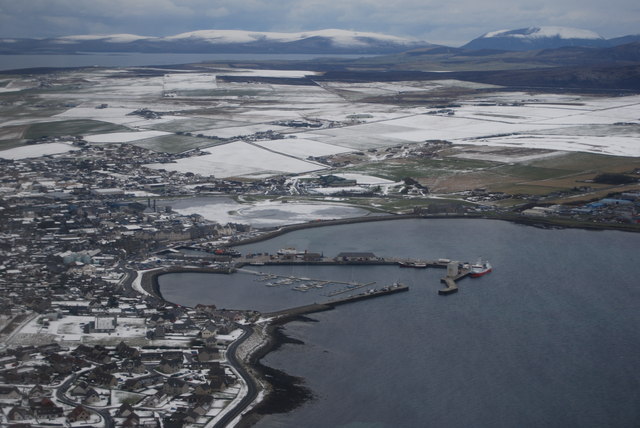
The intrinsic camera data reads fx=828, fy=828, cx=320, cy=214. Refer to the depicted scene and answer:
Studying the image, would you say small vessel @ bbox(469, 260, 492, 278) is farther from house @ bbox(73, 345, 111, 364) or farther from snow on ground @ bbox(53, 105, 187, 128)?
snow on ground @ bbox(53, 105, 187, 128)

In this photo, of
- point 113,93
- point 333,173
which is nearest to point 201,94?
point 113,93

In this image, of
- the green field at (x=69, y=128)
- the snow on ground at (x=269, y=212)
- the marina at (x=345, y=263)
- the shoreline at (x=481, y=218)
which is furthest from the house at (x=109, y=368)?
the green field at (x=69, y=128)

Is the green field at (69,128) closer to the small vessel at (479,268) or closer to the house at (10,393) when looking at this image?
the small vessel at (479,268)

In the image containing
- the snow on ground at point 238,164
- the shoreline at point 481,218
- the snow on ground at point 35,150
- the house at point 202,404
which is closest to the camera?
the house at point 202,404

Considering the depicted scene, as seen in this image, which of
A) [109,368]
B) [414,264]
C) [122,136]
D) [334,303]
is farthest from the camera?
[122,136]

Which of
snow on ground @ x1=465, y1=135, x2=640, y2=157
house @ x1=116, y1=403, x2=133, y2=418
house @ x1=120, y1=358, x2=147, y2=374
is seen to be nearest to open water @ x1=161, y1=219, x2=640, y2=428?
house @ x1=116, y1=403, x2=133, y2=418

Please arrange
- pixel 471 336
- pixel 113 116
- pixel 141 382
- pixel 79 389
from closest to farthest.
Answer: pixel 79 389 < pixel 141 382 < pixel 471 336 < pixel 113 116

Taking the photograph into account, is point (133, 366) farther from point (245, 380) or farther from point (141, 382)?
point (245, 380)

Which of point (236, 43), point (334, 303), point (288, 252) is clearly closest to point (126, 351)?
point (334, 303)
